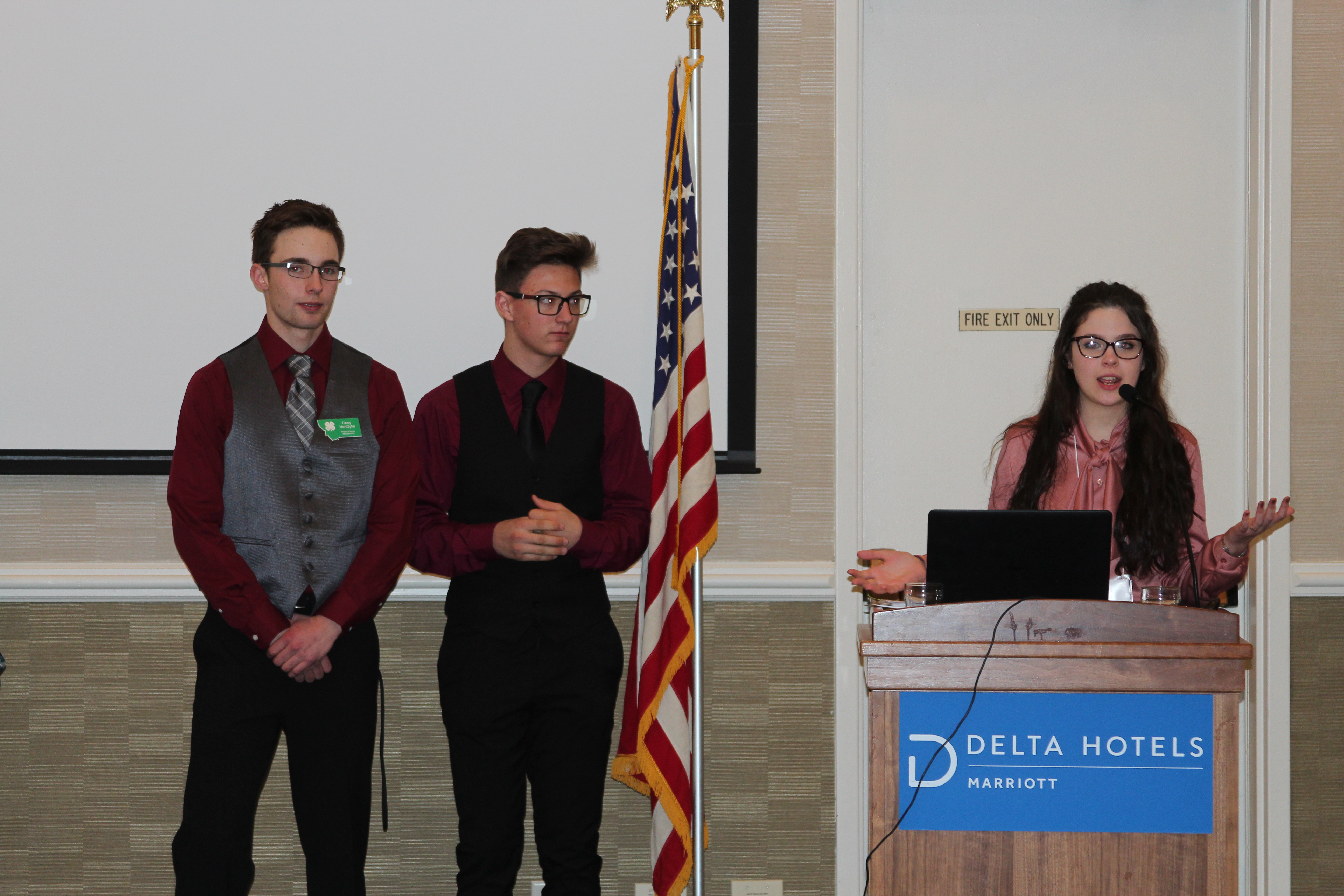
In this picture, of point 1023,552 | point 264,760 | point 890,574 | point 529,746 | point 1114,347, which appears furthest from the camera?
point 1114,347

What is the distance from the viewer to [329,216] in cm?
268

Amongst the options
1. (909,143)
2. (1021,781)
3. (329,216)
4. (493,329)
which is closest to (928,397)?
(909,143)

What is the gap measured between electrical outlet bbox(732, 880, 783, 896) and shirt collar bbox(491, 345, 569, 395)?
62.7 inches

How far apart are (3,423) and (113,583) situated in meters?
0.57

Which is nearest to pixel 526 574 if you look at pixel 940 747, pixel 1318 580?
pixel 940 747

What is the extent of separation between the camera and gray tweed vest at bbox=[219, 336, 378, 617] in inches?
98.0

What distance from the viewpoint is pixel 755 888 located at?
3.21 metres

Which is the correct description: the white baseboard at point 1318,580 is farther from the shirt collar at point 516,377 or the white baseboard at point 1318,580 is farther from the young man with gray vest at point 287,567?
the young man with gray vest at point 287,567

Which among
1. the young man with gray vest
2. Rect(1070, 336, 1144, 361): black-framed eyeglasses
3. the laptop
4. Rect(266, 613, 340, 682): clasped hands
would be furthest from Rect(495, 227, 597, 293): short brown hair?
Rect(1070, 336, 1144, 361): black-framed eyeglasses

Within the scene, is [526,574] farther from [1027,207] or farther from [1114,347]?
[1027,207]

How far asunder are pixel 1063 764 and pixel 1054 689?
0.13m

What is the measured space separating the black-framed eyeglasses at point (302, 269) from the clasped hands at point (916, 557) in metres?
1.44

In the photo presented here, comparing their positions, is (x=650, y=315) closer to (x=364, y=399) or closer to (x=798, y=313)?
(x=798, y=313)

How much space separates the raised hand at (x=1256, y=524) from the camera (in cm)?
228
